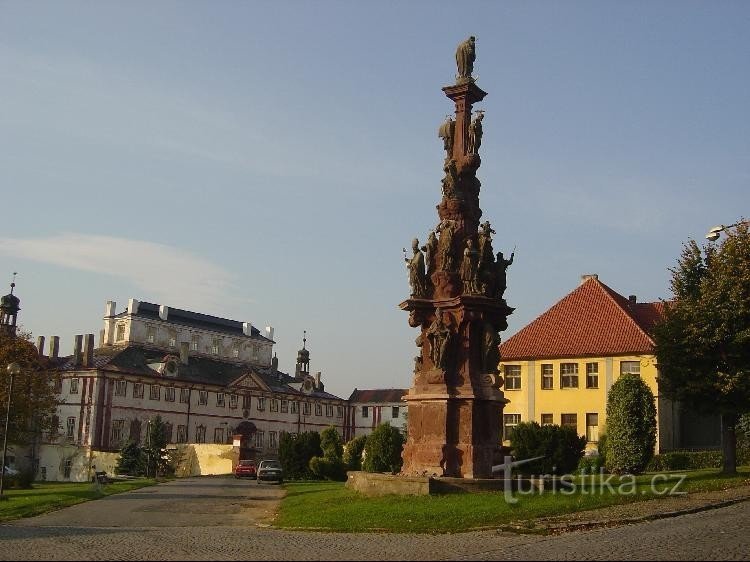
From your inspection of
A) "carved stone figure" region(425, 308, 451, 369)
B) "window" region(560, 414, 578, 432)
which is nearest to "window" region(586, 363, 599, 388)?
"window" region(560, 414, 578, 432)

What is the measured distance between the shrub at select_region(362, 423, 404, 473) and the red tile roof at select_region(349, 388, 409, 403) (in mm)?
68878

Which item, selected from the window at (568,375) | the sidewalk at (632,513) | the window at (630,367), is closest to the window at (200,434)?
the window at (568,375)

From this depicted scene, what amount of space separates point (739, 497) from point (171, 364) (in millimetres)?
63329

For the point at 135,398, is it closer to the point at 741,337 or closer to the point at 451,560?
the point at 741,337

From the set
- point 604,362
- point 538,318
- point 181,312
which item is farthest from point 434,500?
point 181,312

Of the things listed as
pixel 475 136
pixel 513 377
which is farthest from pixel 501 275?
pixel 513 377

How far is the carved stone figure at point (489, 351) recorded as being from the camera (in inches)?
911

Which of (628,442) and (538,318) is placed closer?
(628,442)

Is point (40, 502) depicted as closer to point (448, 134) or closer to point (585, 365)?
point (448, 134)

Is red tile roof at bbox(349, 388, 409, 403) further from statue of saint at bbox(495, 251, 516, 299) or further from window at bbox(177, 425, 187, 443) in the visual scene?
statue of saint at bbox(495, 251, 516, 299)

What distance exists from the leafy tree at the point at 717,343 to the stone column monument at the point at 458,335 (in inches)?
347

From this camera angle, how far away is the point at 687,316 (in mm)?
29359

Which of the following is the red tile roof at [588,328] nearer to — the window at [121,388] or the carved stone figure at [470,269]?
the carved stone figure at [470,269]

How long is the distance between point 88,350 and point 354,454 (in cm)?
3617
